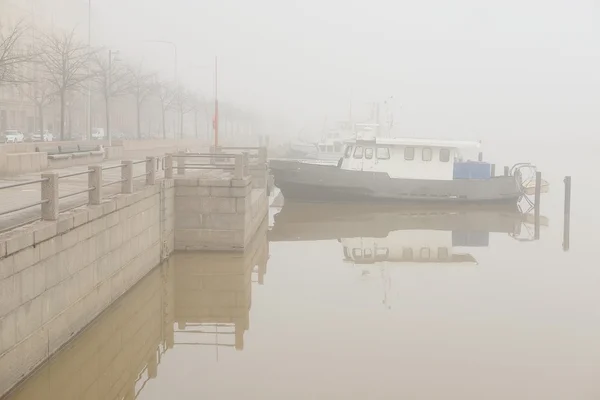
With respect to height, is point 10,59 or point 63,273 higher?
point 10,59

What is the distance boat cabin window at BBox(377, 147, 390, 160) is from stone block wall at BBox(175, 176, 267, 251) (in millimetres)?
17613

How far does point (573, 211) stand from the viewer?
39.2m

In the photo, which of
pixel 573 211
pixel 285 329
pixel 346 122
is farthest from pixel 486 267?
pixel 346 122

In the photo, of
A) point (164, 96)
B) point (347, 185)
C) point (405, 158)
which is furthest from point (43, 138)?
point (405, 158)

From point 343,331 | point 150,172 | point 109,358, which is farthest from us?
point 150,172

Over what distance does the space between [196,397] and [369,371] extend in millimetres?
2887

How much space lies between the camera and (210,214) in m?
20.0

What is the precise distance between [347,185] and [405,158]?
3.39 meters

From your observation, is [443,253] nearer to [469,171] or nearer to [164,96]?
[469,171]

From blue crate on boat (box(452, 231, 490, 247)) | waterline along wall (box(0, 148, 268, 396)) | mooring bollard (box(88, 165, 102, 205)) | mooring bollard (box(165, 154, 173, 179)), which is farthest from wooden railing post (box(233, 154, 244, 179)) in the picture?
blue crate on boat (box(452, 231, 490, 247))

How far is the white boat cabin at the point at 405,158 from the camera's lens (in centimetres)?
3672

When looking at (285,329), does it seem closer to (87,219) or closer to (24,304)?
(87,219)

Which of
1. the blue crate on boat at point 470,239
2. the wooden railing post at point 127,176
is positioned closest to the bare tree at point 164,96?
the blue crate on boat at point 470,239

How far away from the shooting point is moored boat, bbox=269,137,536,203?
119 ft
